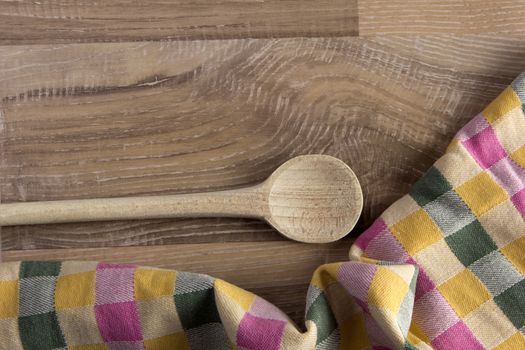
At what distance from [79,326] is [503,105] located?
0.45 metres

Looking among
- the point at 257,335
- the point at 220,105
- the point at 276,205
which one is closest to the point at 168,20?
the point at 220,105

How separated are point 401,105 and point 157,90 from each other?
0.25 m

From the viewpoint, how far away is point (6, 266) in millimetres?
637

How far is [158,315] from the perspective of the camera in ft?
2.03

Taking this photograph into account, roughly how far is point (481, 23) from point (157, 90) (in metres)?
0.34

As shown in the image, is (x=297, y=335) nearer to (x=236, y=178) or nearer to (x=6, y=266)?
(x=236, y=178)

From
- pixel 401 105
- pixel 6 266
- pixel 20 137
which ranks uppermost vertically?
pixel 401 105

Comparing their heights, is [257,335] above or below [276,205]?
below

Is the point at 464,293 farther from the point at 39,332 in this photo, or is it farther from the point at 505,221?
the point at 39,332

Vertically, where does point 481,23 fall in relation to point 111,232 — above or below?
above

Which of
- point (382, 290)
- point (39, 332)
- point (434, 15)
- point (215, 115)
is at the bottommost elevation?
point (39, 332)

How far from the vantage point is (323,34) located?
2.22 feet

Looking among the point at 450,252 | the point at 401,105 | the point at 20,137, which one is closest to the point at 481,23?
the point at 401,105

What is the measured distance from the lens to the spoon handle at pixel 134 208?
0.63 meters
